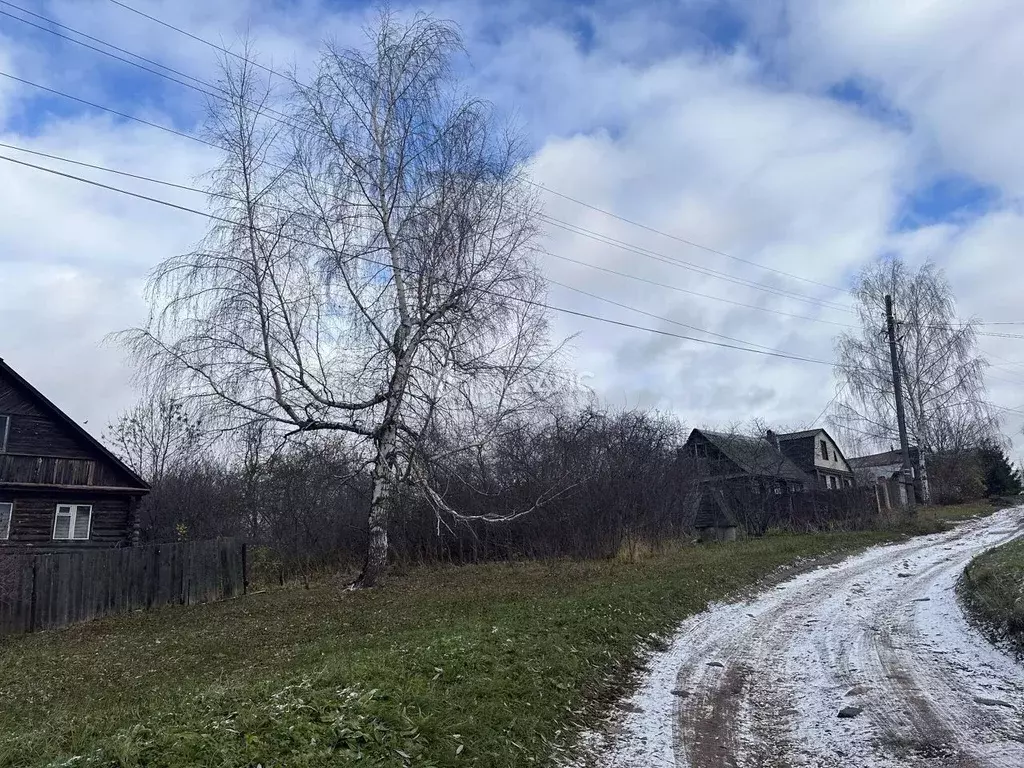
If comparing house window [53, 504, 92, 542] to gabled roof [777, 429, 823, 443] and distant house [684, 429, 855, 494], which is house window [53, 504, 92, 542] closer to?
distant house [684, 429, 855, 494]

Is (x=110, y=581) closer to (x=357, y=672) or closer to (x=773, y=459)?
(x=357, y=672)

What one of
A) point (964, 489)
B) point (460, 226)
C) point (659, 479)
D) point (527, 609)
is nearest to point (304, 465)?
point (460, 226)

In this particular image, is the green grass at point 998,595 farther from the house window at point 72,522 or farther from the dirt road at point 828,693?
the house window at point 72,522

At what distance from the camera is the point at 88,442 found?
83.1ft

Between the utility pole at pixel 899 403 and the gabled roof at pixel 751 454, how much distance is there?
5195mm

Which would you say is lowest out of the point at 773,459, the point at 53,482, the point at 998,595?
the point at 998,595

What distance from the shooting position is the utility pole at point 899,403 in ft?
99.1

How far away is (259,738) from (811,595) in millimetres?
10890

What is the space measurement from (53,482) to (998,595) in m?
26.4

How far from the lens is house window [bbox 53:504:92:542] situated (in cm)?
2506

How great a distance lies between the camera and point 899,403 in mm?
31656

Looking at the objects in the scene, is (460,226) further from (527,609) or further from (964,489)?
(964,489)

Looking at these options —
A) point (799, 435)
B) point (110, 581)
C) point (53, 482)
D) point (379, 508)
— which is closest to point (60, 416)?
point (53, 482)

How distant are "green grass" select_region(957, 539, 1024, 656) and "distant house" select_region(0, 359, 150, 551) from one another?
2525cm
